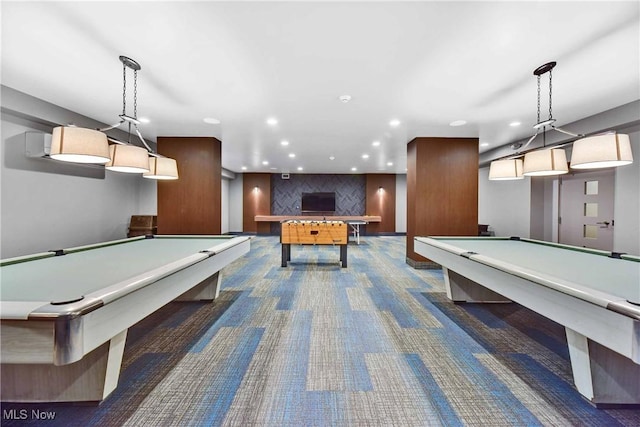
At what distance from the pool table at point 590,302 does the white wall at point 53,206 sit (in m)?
5.72

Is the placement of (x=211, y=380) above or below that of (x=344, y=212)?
below

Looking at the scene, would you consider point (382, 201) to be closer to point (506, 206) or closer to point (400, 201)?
point (400, 201)

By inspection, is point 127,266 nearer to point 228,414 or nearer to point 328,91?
point 228,414

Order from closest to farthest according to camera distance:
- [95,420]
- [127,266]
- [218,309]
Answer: [95,420], [127,266], [218,309]

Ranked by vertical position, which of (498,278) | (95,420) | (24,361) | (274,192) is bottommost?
(95,420)

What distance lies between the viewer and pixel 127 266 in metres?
1.95

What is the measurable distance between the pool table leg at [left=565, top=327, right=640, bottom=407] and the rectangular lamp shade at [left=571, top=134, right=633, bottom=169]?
1.32 meters

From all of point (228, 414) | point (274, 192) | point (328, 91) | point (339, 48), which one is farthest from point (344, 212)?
point (228, 414)

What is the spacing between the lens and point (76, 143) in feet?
6.29

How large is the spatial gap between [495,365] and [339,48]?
279cm

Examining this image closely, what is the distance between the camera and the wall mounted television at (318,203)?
10797 millimetres

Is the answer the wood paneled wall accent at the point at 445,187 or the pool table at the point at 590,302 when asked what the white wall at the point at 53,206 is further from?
the wood paneled wall accent at the point at 445,187

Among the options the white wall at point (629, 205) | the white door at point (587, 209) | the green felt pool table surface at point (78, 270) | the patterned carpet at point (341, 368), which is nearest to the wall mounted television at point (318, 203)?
the white door at point (587, 209)

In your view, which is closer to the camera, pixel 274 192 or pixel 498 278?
pixel 498 278
